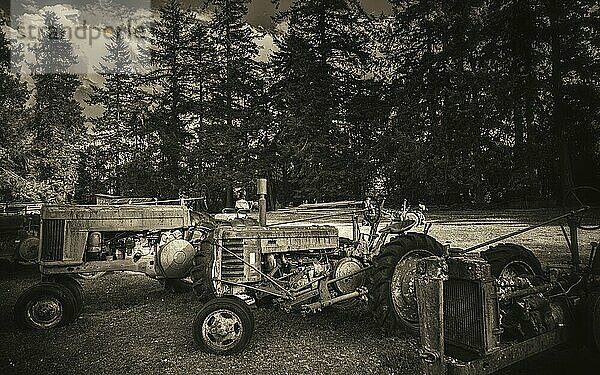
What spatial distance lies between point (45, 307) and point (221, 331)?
218 centimetres

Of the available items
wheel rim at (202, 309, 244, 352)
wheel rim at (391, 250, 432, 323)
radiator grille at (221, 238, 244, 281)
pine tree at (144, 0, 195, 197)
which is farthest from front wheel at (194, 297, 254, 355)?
pine tree at (144, 0, 195, 197)

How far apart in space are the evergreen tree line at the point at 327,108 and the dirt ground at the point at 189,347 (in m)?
3.63

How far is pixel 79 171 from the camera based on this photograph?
18.4 meters

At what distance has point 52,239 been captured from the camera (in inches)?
203

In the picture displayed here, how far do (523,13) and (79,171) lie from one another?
54.7 feet

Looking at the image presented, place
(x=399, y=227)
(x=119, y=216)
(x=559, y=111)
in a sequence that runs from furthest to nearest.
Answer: (x=559, y=111) → (x=119, y=216) → (x=399, y=227)

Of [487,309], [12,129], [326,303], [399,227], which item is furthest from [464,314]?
[12,129]

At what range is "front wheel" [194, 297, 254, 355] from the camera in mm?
3723

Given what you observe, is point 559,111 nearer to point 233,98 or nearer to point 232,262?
point 232,262

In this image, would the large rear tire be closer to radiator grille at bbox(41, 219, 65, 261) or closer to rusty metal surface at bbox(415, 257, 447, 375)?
rusty metal surface at bbox(415, 257, 447, 375)

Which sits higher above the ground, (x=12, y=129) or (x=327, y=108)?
(x=327, y=108)

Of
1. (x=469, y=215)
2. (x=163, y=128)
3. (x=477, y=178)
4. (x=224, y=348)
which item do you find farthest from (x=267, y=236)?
(x=163, y=128)

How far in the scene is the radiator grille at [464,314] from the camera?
2510 millimetres

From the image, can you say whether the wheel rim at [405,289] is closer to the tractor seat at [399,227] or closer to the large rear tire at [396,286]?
the large rear tire at [396,286]
